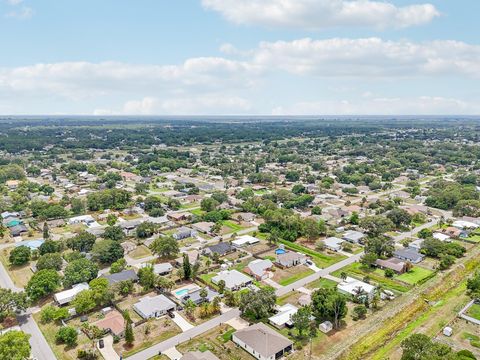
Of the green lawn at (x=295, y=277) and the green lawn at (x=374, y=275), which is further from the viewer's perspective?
the green lawn at (x=295, y=277)

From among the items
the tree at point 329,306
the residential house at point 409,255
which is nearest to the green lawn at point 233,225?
the residential house at point 409,255

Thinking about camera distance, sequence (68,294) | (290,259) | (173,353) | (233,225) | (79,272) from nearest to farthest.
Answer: (173,353)
(68,294)
(79,272)
(290,259)
(233,225)

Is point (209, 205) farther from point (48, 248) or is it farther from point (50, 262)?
point (50, 262)

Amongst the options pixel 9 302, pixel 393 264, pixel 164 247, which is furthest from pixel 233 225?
pixel 9 302

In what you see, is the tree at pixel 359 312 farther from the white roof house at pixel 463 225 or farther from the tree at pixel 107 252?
the white roof house at pixel 463 225

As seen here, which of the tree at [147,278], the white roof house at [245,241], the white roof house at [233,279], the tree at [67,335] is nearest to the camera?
the tree at [67,335]

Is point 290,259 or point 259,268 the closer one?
point 259,268
